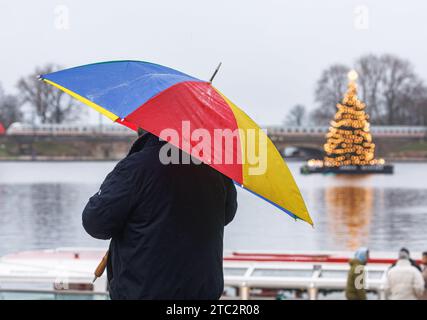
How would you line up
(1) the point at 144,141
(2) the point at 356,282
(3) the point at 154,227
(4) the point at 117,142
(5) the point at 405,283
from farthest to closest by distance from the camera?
(4) the point at 117,142 → (2) the point at 356,282 → (5) the point at 405,283 → (1) the point at 144,141 → (3) the point at 154,227

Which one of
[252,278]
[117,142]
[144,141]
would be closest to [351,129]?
[117,142]

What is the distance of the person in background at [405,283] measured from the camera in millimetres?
7770

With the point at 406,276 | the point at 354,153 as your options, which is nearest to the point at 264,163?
the point at 406,276

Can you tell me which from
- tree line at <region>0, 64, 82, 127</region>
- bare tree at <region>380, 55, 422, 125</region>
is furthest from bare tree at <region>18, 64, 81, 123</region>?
bare tree at <region>380, 55, 422, 125</region>

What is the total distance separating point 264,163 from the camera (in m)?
3.51

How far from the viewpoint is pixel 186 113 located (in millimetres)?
3289

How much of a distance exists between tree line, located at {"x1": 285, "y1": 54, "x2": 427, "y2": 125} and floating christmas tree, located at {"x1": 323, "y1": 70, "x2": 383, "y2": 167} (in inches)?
701

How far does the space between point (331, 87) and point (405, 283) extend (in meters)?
70.5

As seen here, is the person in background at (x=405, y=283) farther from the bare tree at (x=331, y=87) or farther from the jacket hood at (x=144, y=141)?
the bare tree at (x=331, y=87)

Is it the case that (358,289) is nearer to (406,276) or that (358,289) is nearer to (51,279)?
Result: (406,276)

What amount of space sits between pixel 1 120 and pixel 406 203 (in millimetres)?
56967

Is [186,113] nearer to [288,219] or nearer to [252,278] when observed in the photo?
[252,278]

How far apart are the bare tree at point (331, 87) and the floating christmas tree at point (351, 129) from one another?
17405mm

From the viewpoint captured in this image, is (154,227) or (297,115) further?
(297,115)
